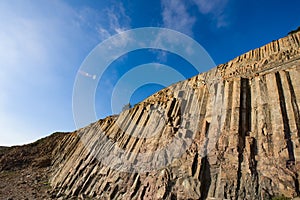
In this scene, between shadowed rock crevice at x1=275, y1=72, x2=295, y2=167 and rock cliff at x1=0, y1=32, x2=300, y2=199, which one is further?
rock cliff at x1=0, y1=32, x2=300, y2=199

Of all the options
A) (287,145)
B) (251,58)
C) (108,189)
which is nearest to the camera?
(287,145)

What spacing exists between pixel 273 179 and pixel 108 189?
13328mm

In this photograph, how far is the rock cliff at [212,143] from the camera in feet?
48.3

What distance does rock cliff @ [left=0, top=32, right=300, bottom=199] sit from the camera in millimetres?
14719

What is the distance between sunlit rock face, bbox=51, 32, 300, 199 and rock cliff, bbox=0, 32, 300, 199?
0.06 metres

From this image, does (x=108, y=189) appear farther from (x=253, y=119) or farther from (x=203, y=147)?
(x=253, y=119)

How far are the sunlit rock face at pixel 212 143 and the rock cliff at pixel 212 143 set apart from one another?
0.20 feet

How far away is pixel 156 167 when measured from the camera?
18.9m

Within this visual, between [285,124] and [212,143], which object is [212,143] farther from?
[285,124]

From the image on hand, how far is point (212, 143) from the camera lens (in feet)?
58.5

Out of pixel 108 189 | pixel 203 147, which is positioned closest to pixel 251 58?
pixel 203 147

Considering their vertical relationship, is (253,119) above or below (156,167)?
above

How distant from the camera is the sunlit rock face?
48.3 feet

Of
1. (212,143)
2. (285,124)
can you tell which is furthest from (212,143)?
(285,124)
